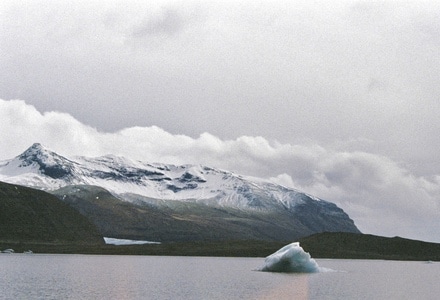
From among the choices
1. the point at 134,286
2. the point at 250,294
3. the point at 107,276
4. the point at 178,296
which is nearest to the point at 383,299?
the point at 250,294

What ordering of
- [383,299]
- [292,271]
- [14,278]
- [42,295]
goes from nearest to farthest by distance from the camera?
[42,295] → [383,299] → [14,278] → [292,271]

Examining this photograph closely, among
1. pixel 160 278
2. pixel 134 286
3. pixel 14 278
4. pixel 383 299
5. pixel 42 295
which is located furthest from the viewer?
pixel 160 278

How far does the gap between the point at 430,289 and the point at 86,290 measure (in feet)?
144

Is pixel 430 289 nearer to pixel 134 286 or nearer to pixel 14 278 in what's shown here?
pixel 134 286

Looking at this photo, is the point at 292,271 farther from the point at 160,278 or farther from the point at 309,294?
the point at 309,294

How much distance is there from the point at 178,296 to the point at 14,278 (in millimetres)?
28428

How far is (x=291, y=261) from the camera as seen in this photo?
105m

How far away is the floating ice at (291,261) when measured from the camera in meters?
102

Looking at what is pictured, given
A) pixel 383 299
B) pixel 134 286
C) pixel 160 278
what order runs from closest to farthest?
pixel 383 299 < pixel 134 286 < pixel 160 278

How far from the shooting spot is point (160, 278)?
90.3 meters

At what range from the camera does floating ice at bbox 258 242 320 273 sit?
102 m

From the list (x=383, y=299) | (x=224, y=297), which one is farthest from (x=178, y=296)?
(x=383, y=299)

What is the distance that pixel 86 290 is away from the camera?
6831 centimetres

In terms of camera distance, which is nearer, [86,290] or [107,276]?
[86,290]
